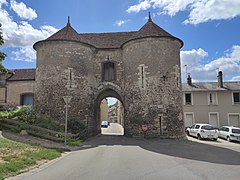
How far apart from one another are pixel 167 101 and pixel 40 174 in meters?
12.3

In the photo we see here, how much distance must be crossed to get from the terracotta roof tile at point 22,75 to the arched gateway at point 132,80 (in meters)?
11.4

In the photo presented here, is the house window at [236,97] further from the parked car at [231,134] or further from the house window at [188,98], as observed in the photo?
the parked car at [231,134]

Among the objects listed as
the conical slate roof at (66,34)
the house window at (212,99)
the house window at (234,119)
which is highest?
the conical slate roof at (66,34)

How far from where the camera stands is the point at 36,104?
1789 centimetres

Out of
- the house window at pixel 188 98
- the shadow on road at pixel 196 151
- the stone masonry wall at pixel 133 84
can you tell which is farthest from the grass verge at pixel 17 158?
the house window at pixel 188 98

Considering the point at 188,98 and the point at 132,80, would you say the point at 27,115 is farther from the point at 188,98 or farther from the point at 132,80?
the point at 188,98

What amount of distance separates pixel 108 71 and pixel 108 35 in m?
4.46

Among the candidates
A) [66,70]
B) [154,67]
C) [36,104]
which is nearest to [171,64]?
[154,67]

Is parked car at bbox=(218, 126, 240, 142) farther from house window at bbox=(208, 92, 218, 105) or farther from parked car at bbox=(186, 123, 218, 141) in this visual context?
house window at bbox=(208, 92, 218, 105)

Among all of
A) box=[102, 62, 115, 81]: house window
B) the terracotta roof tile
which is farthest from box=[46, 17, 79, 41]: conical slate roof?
the terracotta roof tile

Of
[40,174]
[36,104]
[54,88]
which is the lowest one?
[40,174]

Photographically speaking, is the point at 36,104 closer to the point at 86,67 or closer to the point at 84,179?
the point at 86,67

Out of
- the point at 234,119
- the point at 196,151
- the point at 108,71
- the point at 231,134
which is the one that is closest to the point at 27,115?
the point at 108,71

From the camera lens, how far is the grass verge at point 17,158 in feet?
21.3
